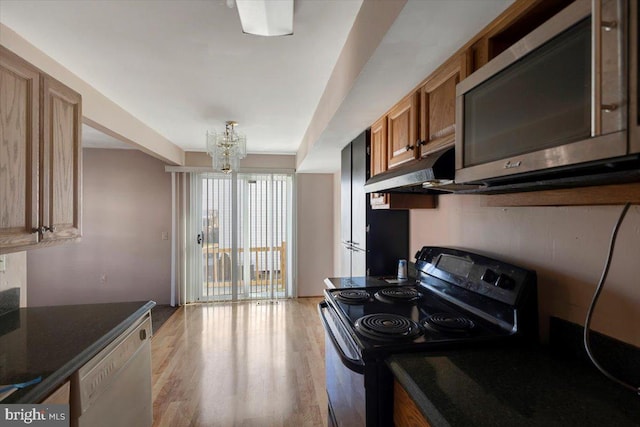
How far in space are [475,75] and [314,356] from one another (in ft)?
8.87

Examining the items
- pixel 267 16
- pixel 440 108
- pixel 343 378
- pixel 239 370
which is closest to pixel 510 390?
pixel 343 378

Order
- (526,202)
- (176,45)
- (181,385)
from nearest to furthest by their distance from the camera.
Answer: (526,202)
(176,45)
(181,385)

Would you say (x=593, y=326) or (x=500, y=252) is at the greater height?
(x=500, y=252)

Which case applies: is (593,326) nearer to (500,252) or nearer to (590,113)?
(500,252)

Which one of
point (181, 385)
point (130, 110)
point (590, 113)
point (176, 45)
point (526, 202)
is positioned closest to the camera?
point (590, 113)

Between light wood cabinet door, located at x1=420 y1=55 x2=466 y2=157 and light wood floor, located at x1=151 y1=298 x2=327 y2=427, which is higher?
light wood cabinet door, located at x1=420 y1=55 x2=466 y2=157

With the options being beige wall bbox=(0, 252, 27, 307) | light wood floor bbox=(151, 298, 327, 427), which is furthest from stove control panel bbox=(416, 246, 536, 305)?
beige wall bbox=(0, 252, 27, 307)

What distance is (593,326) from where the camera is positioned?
1007 mm

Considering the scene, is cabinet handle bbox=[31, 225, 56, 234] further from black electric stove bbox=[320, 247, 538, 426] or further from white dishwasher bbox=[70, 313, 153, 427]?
black electric stove bbox=[320, 247, 538, 426]

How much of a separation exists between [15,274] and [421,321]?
2281 mm

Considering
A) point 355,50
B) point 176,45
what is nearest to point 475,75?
point 355,50

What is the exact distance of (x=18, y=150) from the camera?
130 centimetres

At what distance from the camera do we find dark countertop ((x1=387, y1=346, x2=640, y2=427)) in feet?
2.37

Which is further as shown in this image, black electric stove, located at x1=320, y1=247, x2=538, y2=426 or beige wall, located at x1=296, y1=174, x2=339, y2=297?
beige wall, located at x1=296, y1=174, x2=339, y2=297
